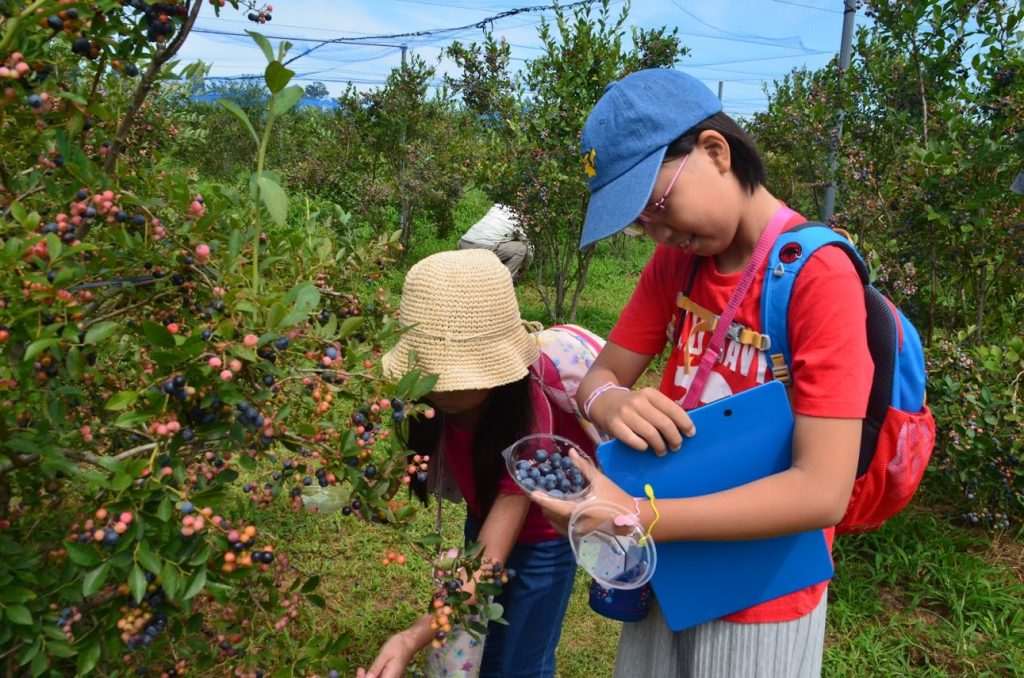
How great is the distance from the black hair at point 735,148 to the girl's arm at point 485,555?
67 centimetres

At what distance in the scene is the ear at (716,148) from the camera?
105 centimetres

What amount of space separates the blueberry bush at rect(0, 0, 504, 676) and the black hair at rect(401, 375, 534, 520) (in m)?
0.27

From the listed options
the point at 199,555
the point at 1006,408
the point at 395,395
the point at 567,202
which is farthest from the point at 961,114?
the point at 199,555

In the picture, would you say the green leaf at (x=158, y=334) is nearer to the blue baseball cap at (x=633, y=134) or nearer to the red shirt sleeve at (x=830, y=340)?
the blue baseball cap at (x=633, y=134)

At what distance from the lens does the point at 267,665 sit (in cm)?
156

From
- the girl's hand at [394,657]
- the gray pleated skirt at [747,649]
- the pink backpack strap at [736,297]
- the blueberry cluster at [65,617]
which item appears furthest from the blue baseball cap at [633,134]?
the blueberry cluster at [65,617]

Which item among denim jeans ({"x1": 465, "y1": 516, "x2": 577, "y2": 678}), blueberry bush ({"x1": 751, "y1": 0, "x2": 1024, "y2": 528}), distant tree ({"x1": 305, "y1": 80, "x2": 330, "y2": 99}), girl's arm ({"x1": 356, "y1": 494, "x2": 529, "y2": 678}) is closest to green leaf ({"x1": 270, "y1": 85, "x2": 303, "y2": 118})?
girl's arm ({"x1": 356, "y1": 494, "x2": 529, "y2": 678})

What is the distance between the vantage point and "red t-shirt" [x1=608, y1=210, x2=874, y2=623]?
0.96 m

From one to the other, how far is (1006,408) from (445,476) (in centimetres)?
222

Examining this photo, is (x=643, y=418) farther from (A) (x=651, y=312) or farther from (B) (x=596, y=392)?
(A) (x=651, y=312)

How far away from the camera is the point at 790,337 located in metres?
1.03

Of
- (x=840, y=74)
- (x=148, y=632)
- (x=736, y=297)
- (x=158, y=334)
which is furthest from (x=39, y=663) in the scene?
(x=840, y=74)

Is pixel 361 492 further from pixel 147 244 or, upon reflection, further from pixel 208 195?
pixel 208 195

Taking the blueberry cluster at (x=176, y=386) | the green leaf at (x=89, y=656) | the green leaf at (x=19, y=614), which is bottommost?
the green leaf at (x=89, y=656)
